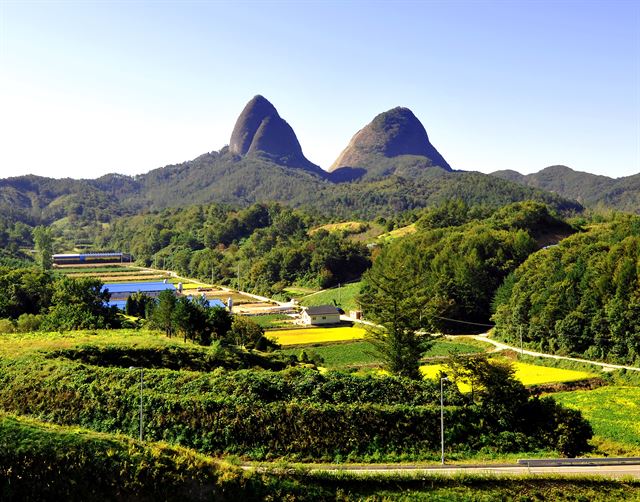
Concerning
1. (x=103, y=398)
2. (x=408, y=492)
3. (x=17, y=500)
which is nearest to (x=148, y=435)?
(x=103, y=398)

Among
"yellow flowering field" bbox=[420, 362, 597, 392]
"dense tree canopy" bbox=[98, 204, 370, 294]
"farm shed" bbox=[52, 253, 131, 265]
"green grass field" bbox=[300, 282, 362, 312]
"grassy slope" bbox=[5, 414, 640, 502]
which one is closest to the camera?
"grassy slope" bbox=[5, 414, 640, 502]

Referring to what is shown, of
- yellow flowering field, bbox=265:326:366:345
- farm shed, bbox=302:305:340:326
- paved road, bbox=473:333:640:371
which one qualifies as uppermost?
farm shed, bbox=302:305:340:326

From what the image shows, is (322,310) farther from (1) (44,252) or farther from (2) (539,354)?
(1) (44,252)

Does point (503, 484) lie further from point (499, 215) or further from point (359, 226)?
point (359, 226)

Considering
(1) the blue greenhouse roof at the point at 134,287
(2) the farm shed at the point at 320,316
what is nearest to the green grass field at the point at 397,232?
(1) the blue greenhouse roof at the point at 134,287

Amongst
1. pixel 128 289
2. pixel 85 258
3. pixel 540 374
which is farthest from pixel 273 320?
pixel 85 258

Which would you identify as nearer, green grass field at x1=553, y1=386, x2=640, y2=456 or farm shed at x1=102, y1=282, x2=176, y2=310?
green grass field at x1=553, y1=386, x2=640, y2=456

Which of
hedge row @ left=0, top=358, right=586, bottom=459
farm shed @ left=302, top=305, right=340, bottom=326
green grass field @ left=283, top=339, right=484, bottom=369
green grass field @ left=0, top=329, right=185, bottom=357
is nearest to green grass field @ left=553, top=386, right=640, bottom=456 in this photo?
hedge row @ left=0, top=358, right=586, bottom=459

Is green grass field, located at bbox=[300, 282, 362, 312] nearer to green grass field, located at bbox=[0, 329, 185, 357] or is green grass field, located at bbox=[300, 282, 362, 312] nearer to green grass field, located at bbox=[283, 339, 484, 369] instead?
green grass field, located at bbox=[283, 339, 484, 369]
